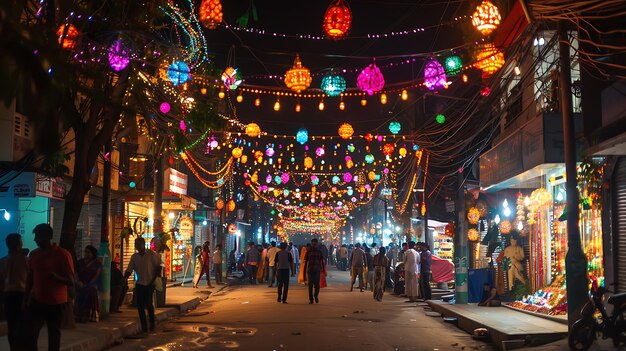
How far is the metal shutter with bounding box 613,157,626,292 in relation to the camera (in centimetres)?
1450

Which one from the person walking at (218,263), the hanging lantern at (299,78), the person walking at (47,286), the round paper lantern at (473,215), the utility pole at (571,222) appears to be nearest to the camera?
the person walking at (47,286)

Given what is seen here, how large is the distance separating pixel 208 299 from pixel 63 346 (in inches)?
561

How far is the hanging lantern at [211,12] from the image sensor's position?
1427 cm

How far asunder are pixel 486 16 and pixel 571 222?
4.42m

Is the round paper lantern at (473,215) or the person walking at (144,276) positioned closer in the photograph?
the person walking at (144,276)

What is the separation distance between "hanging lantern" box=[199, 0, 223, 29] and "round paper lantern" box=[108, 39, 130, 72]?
260 centimetres

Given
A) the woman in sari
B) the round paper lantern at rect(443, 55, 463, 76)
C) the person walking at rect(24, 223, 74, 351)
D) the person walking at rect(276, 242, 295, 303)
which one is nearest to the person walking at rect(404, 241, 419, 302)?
the person walking at rect(276, 242, 295, 303)

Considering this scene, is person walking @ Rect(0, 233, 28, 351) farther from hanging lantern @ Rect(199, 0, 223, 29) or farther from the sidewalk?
hanging lantern @ Rect(199, 0, 223, 29)

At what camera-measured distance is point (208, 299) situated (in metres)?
25.7

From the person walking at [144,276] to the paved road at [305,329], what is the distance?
61 centimetres

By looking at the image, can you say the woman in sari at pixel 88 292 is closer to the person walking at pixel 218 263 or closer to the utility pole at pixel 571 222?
the utility pole at pixel 571 222

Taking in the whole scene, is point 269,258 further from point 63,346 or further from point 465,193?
point 63,346

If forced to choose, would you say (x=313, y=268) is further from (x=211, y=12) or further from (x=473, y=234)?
(x=211, y=12)

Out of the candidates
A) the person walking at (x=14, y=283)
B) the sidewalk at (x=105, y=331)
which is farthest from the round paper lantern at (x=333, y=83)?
the person walking at (x=14, y=283)
